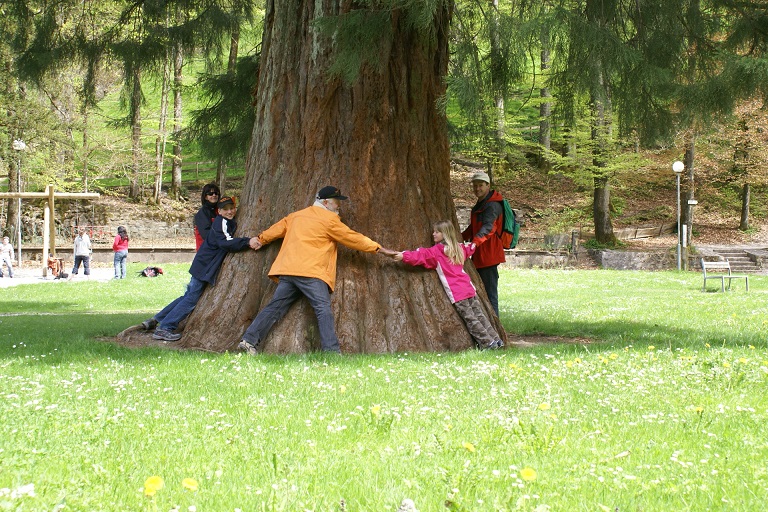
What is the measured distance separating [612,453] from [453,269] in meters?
4.40

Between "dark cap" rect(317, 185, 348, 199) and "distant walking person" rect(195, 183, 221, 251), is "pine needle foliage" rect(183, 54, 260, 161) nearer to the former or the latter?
"distant walking person" rect(195, 183, 221, 251)

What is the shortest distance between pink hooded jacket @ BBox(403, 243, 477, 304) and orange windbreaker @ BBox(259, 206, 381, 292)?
59 centimetres

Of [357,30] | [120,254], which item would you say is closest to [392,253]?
[357,30]

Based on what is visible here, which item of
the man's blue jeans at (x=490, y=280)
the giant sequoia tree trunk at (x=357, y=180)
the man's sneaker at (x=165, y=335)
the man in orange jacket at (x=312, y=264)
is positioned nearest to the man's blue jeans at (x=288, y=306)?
the man in orange jacket at (x=312, y=264)

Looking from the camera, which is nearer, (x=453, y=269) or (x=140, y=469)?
(x=140, y=469)

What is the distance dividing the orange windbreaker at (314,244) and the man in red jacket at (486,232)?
1669mm

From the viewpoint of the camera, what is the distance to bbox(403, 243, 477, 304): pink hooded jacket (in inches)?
303

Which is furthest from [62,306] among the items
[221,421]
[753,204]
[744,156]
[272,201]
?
[753,204]

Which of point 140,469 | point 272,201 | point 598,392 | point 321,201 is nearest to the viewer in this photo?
point 140,469

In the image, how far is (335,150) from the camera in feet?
25.6

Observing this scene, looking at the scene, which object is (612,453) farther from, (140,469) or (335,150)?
(335,150)

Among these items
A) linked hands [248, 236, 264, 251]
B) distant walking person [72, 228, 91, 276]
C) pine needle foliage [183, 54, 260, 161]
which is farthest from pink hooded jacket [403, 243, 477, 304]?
distant walking person [72, 228, 91, 276]

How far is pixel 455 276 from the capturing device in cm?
776

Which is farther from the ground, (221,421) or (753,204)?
(753,204)
